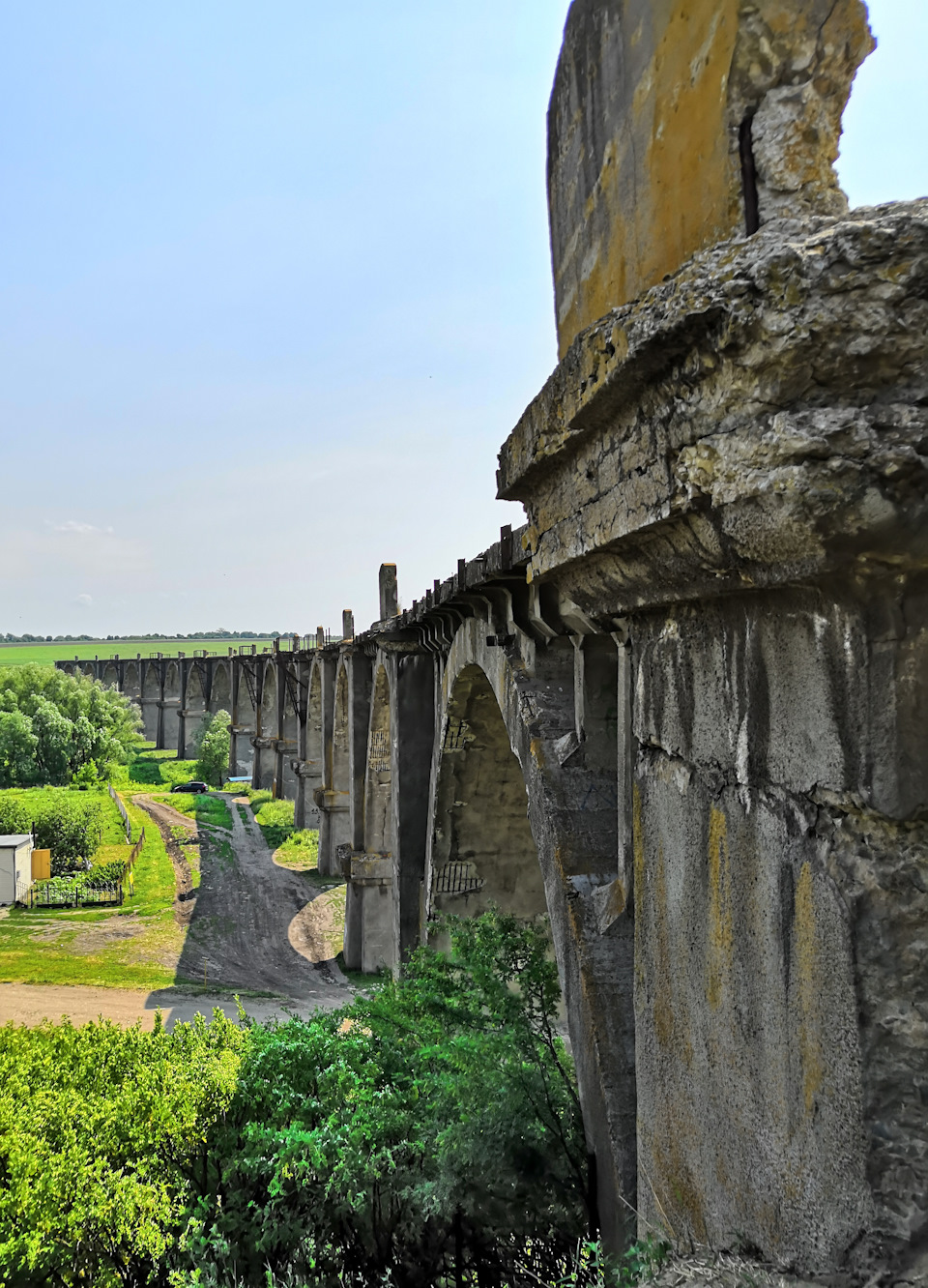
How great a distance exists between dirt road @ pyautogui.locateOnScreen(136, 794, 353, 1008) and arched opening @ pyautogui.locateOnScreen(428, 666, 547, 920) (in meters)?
8.89

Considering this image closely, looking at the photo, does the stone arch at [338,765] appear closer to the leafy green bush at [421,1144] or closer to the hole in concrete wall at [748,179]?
the leafy green bush at [421,1144]

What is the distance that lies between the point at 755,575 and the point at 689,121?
1.55 meters

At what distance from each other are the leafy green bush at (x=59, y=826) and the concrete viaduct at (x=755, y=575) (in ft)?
111

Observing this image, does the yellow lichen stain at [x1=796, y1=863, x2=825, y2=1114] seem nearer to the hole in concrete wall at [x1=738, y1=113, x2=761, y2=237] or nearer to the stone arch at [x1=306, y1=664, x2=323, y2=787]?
the hole in concrete wall at [x1=738, y1=113, x2=761, y2=237]

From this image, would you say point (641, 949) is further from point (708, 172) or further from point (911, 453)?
point (708, 172)

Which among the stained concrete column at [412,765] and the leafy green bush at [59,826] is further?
the leafy green bush at [59,826]

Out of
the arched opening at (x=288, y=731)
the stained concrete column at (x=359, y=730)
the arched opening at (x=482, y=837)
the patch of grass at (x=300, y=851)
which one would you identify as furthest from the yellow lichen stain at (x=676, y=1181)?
the arched opening at (x=288, y=731)

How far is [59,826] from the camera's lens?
3306cm

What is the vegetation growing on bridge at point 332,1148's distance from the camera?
501cm

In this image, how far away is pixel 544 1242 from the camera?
4.83m

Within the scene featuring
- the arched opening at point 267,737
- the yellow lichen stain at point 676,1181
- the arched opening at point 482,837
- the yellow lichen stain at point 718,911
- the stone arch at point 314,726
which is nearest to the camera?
the yellow lichen stain at point 718,911

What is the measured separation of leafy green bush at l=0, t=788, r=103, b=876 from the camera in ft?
108

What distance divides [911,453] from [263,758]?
2089 inches

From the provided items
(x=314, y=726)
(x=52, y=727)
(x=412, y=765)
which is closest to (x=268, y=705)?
(x=52, y=727)
